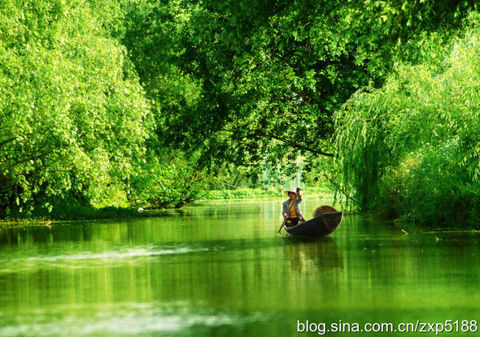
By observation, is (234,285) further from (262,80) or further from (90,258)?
(262,80)

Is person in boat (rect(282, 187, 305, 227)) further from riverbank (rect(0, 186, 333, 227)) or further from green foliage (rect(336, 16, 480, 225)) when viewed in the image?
riverbank (rect(0, 186, 333, 227))

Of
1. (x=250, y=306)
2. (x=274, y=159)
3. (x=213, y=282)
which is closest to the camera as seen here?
(x=250, y=306)

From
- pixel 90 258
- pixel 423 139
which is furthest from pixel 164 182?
pixel 90 258

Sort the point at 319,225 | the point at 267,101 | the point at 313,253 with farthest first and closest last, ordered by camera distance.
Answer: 1. the point at 267,101
2. the point at 319,225
3. the point at 313,253

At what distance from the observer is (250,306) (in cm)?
900

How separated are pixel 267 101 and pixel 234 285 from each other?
18.1m

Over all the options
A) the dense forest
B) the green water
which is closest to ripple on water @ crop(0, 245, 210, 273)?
the green water

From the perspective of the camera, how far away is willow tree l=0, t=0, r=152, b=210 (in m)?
22.2

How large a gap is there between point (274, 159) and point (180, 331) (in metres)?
24.0

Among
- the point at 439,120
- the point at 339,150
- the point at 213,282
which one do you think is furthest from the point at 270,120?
the point at 213,282

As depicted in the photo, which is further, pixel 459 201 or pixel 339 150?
pixel 339 150

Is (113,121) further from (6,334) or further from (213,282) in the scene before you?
(6,334)

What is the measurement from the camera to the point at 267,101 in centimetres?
2855

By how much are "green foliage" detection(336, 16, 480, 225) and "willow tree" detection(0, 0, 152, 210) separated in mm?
8358
